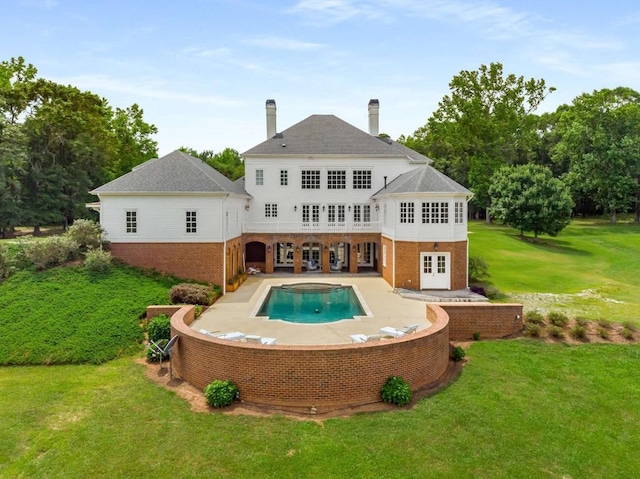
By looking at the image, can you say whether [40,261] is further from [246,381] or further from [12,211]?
[12,211]

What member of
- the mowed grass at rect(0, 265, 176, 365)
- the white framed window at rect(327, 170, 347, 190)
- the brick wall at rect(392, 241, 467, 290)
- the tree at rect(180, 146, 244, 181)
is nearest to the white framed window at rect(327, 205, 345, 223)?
the white framed window at rect(327, 170, 347, 190)

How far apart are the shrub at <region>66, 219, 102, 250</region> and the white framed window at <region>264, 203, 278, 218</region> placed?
1111 cm

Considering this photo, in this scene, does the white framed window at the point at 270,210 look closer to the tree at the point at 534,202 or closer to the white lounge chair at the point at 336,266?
the white lounge chair at the point at 336,266

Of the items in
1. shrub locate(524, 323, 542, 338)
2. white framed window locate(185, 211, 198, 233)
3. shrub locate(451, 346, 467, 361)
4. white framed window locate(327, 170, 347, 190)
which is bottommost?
shrub locate(451, 346, 467, 361)

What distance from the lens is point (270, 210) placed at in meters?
28.0

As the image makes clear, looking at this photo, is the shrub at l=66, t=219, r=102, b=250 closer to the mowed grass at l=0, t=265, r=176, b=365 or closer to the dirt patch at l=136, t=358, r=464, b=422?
the mowed grass at l=0, t=265, r=176, b=365

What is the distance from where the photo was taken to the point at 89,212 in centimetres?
4106

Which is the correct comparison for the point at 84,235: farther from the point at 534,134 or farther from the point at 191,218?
the point at 534,134

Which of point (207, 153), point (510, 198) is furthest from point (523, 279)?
point (207, 153)

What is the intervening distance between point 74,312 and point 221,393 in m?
9.06

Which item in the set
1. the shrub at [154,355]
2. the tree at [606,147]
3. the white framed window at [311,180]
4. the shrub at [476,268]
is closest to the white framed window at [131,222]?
the shrub at [154,355]

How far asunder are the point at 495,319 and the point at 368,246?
1374cm

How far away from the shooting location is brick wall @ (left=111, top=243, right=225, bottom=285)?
799 inches

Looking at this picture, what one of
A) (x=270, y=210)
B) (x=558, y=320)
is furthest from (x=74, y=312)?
(x=558, y=320)
